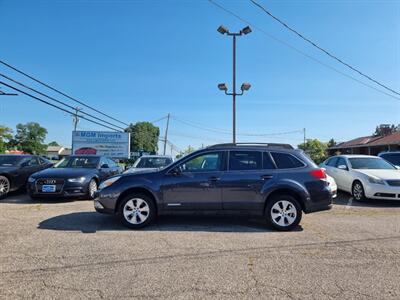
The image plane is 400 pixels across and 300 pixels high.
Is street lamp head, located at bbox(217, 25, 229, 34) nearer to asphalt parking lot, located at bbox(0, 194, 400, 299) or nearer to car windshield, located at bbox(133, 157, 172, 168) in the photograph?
car windshield, located at bbox(133, 157, 172, 168)

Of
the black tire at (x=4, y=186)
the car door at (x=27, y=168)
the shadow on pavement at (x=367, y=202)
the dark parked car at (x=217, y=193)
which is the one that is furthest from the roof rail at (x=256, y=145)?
the car door at (x=27, y=168)

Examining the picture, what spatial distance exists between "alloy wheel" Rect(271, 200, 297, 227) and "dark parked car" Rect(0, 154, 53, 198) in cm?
843

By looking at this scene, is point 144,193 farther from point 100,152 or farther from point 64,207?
point 100,152

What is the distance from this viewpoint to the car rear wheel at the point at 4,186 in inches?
392

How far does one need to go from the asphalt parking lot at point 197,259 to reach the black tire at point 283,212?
0.25m

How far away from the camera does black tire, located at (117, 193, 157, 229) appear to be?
619 centimetres

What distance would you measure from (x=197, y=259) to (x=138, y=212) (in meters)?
2.10

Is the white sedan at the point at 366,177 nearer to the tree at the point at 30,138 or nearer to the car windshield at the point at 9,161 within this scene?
the car windshield at the point at 9,161

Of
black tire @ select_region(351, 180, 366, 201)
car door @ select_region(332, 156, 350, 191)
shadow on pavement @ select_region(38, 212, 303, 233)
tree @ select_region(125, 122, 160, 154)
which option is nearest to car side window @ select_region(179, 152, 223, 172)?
shadow on pavement @ select_region(38, 212, 303, 233)

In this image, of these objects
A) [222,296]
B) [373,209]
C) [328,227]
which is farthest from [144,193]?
[373,209]

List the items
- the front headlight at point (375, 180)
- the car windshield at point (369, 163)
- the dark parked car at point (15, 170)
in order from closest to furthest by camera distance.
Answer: the front headlight at point (375, 180)
the dark parked car at point (15, 170)
the car windshield at point (369, 163)

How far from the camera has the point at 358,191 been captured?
10.1 m

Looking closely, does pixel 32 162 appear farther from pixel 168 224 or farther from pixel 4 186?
pixel 168 224

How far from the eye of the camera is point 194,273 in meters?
3.97
